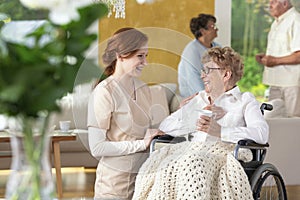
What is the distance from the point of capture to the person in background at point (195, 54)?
4.86 meters

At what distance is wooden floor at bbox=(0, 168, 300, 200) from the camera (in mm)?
6168

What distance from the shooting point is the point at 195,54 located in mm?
6387

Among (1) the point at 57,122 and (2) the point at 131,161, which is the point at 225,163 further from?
(1) the point at 57,122

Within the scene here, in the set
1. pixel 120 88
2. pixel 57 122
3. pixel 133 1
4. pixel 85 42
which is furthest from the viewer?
pixel 133 1

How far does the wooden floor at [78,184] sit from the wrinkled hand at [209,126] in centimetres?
185

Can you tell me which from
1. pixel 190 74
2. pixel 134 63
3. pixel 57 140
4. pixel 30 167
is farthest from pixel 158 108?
pixel 30 167

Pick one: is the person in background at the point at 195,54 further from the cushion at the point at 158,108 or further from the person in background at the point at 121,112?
the person in background at the point at 121,112

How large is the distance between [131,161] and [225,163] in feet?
1.70

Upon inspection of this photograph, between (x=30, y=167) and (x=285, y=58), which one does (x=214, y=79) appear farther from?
(x=285, y=58)

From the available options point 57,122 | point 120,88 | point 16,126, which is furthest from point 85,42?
point 57,122

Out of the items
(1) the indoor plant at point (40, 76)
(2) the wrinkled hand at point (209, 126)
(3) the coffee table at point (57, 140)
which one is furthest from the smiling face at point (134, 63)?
(1) the indoor plant at point (40, 76)

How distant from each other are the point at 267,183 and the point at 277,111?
7.83 feet

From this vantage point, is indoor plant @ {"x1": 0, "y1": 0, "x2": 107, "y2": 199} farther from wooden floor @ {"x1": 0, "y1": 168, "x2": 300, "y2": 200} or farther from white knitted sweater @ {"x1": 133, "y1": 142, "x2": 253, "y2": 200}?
wooden floor @ {"x1": 0, "y1": 168, "x2": 300, "y2": 200}

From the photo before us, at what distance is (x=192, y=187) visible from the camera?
3.90 meters
